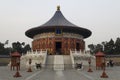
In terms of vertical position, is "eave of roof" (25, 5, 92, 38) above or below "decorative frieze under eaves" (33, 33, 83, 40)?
above

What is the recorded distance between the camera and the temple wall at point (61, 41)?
47.4 metres

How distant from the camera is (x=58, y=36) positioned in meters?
47.9

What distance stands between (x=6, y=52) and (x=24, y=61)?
41.2 m

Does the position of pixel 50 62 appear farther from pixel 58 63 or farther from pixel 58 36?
pixel 58 36

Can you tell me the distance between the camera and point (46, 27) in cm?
4722

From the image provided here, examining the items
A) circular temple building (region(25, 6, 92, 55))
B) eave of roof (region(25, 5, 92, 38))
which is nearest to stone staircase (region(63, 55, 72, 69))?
circular temple building (region(25, 6, 92, 55))

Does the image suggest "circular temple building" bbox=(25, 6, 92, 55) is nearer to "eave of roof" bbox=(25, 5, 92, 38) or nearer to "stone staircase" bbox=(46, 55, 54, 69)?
"eave of roof" bbox=(25, 5, 92, 38)

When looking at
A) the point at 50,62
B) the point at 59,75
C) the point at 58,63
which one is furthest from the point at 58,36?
the point at 59,75

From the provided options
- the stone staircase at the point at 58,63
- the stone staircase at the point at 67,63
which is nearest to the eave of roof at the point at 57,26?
the stone staircase at the point at 58,63

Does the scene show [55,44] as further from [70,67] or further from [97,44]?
[97,44]

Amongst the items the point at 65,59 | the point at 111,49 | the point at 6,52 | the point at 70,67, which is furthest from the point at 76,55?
the point at 6,52

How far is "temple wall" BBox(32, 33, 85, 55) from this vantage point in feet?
156

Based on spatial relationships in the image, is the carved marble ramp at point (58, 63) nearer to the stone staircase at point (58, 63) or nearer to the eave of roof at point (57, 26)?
the stone staircase at point (58, 63)

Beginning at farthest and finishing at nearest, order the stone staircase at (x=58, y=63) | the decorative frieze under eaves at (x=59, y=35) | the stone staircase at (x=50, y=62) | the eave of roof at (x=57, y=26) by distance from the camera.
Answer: the decorative frieze under eaves at (x=59, y=35)
the eave of roof at (x=57, y=26)
the stone staircase at (x=50, y=62)
the stone staircase at (x=58, y=63)
